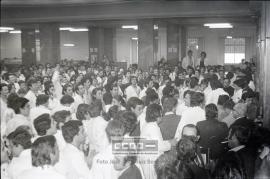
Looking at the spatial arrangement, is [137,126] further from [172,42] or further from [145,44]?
[172,42]

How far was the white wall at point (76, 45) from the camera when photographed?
1168 inches

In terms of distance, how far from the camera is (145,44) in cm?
1531

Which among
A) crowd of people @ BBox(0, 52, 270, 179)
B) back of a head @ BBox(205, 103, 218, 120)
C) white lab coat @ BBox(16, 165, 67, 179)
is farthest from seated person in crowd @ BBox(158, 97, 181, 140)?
white lab coat @ BBox(16, 165, 67, 179)

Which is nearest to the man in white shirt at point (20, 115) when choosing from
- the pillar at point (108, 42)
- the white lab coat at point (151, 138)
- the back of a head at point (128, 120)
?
the back of a head at point (128, 120)

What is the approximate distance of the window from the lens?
96.0 ft

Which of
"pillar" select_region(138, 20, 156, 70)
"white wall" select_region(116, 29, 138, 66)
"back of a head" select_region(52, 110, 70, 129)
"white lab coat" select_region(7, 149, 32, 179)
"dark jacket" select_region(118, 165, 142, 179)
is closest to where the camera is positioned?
"dark jacket" select_region(118, 165, 142, 179)

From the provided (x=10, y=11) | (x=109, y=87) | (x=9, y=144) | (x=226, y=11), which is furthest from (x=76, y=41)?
(x=9, y=144)

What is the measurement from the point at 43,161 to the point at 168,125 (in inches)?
100

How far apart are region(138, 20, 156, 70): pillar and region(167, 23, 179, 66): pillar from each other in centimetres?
364

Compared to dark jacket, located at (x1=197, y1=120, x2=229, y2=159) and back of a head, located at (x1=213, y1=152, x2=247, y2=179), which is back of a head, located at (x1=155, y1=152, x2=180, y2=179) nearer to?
back of a head, located at (x1=213, y1=152, x2=247, y2=179)

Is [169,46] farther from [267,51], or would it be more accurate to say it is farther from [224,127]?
[224,127]

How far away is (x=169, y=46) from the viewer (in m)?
19.3

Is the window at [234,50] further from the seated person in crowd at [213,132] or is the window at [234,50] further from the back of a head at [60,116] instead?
the back of a head at [60,116]

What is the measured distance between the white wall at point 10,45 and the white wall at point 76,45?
3.59 metres
